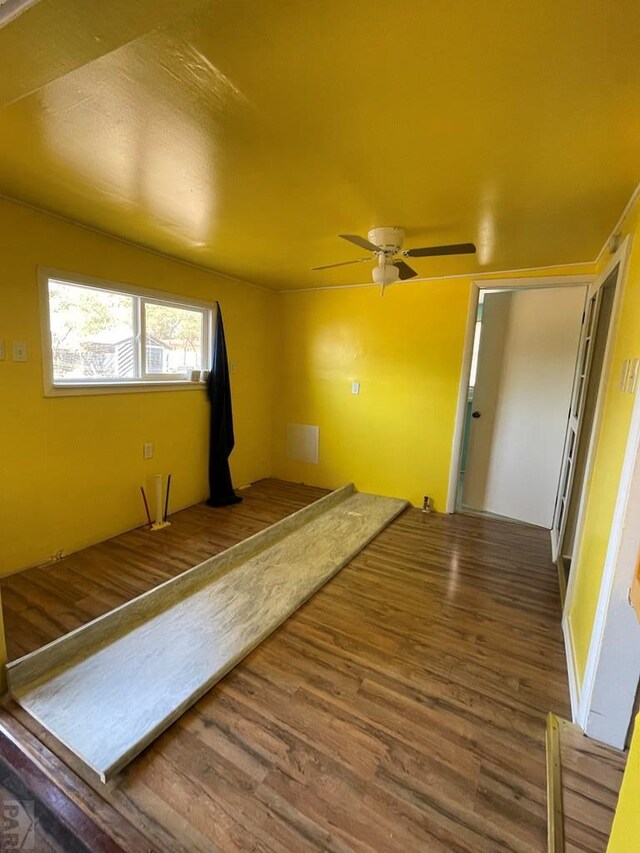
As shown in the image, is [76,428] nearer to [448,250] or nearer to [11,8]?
[11,8]

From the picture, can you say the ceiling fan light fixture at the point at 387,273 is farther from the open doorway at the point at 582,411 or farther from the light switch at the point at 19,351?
the light switch at the point at 19,351

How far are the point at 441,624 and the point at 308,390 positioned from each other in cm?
290

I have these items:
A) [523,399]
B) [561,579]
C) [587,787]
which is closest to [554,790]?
[587,787]

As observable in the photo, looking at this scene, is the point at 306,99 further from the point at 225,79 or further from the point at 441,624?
the point at 441,624

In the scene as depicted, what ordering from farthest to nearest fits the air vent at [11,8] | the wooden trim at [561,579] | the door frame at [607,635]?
the wooden trim at [561,579], the door frame at [607,635], the air vent at [11,8]

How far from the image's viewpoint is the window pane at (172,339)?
320 cm

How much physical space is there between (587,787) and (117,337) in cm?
357

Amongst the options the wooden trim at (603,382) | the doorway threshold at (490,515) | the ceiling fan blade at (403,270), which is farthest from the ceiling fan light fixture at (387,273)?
the doorway threshold at (490,515)

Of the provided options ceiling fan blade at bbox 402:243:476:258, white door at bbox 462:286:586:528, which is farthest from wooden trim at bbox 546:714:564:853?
white door at bbox 462:286:586:528

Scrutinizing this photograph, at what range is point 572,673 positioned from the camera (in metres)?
1.73

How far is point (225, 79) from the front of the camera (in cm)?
118

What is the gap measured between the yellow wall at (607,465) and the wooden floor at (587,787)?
0.27 metres

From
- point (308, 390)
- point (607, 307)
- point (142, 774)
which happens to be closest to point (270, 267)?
point (308, 390)

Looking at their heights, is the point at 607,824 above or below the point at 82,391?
below
